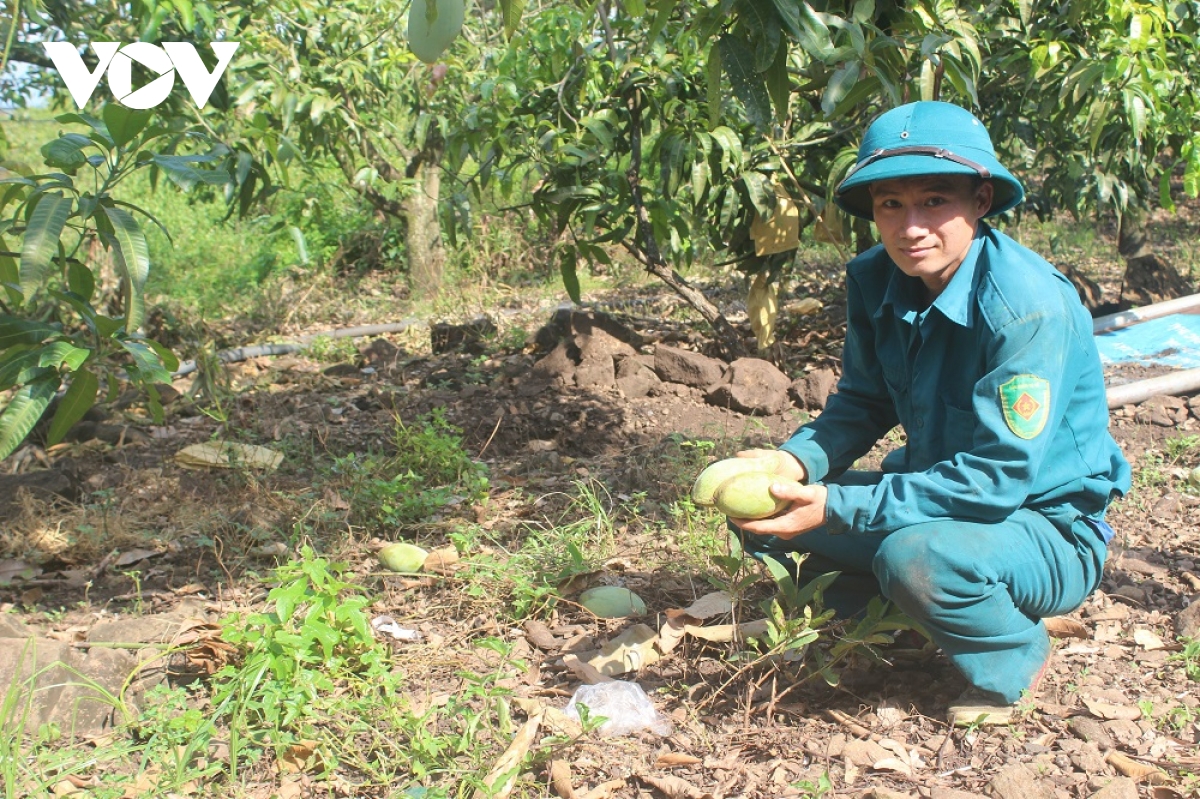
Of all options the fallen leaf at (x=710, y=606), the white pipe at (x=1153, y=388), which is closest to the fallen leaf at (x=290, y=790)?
the fallen leaf at (x=710, y=606)

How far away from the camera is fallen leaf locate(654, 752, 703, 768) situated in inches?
81.5

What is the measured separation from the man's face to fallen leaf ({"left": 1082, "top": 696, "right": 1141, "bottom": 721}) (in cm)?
89

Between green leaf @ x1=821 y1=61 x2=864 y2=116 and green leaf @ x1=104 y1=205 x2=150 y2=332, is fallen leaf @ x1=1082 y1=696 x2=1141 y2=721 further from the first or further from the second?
green leaf @ x1=104 y1=205 x2=150 y2=332

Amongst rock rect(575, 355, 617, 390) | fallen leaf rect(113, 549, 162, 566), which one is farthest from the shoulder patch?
rock rect(575, 355, 617, 390)

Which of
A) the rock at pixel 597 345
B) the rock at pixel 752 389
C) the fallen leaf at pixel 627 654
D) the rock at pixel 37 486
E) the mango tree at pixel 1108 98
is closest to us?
the fallen leaf at pixel 627 654

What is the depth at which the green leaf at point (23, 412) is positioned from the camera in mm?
2148

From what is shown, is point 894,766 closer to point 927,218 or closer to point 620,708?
point 620,708

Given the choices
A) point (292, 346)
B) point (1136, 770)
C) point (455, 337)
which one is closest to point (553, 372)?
point (455, 337)

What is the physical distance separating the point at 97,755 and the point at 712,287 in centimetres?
520

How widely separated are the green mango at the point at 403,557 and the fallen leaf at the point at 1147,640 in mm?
1723

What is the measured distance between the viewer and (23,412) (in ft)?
7.16

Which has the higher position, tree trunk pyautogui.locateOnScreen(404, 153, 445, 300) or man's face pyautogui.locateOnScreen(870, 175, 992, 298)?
man's face pyautogui.locateOnScreen(870, 175, 992, 298)

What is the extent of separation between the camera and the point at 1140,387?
158 inches

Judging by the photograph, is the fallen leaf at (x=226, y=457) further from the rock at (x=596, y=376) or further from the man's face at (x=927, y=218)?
the man's face at (x=927, y=218)
